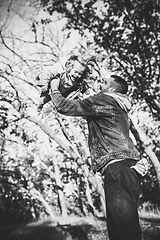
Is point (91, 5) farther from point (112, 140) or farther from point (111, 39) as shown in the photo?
point (112, 140)

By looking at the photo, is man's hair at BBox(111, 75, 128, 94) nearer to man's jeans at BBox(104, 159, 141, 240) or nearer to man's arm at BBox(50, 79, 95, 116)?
man's arm at BBox(50, 79, 95, 116)

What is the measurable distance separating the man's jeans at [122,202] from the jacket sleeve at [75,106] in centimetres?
54

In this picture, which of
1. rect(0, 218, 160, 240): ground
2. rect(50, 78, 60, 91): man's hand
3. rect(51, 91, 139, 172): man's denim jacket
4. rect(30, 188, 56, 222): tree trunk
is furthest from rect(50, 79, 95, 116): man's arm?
rect(30, 188, 56, 222): tree trunk

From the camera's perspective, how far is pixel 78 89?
261cm

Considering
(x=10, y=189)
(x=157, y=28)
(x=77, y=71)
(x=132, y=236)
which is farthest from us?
(x=10, y=189)

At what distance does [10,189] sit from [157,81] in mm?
25125

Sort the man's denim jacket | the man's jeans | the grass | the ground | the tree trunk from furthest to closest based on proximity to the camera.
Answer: the tree trunk
the grass
the ground
the man's denim jacket
the man's jeans

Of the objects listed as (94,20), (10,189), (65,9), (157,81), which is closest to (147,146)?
(157,81)

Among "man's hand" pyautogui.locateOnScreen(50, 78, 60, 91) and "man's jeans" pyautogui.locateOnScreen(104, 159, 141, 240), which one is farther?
"man's hand" pyautogui.locateOnScreen(50, 78, 60, 91)

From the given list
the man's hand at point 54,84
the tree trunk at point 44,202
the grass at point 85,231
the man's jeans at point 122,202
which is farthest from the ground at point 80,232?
the man's hand at point 54,84

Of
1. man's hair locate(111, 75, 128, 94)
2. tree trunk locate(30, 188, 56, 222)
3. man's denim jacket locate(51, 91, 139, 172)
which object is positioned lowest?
tree trunk locate(30, 188, 56, 222)

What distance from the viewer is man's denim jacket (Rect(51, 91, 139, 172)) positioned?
7.16ft

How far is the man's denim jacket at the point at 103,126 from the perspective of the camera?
2182 mm

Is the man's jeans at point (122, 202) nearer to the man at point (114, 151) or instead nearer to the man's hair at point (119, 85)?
the man at point (114, 151)
